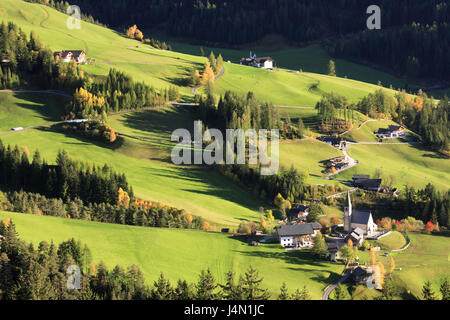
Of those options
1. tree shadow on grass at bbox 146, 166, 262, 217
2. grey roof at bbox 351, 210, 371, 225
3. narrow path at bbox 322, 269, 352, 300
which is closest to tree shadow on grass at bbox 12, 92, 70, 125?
tree shadow on grass at bbox 146, 166, 262, 217

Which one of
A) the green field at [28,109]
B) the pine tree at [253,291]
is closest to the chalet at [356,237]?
the pine tree at [253,291]

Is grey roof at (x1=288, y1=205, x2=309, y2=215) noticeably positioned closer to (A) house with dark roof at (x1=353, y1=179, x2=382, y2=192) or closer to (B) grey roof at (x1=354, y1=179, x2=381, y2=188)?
(A) house with dark roof at (x1=353, y1=179, x2=382, y2=192)

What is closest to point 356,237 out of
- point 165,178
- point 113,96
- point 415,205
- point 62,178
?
point 415,205

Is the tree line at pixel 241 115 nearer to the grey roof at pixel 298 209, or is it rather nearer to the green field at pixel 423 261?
the grey roof at pixel 298 209
